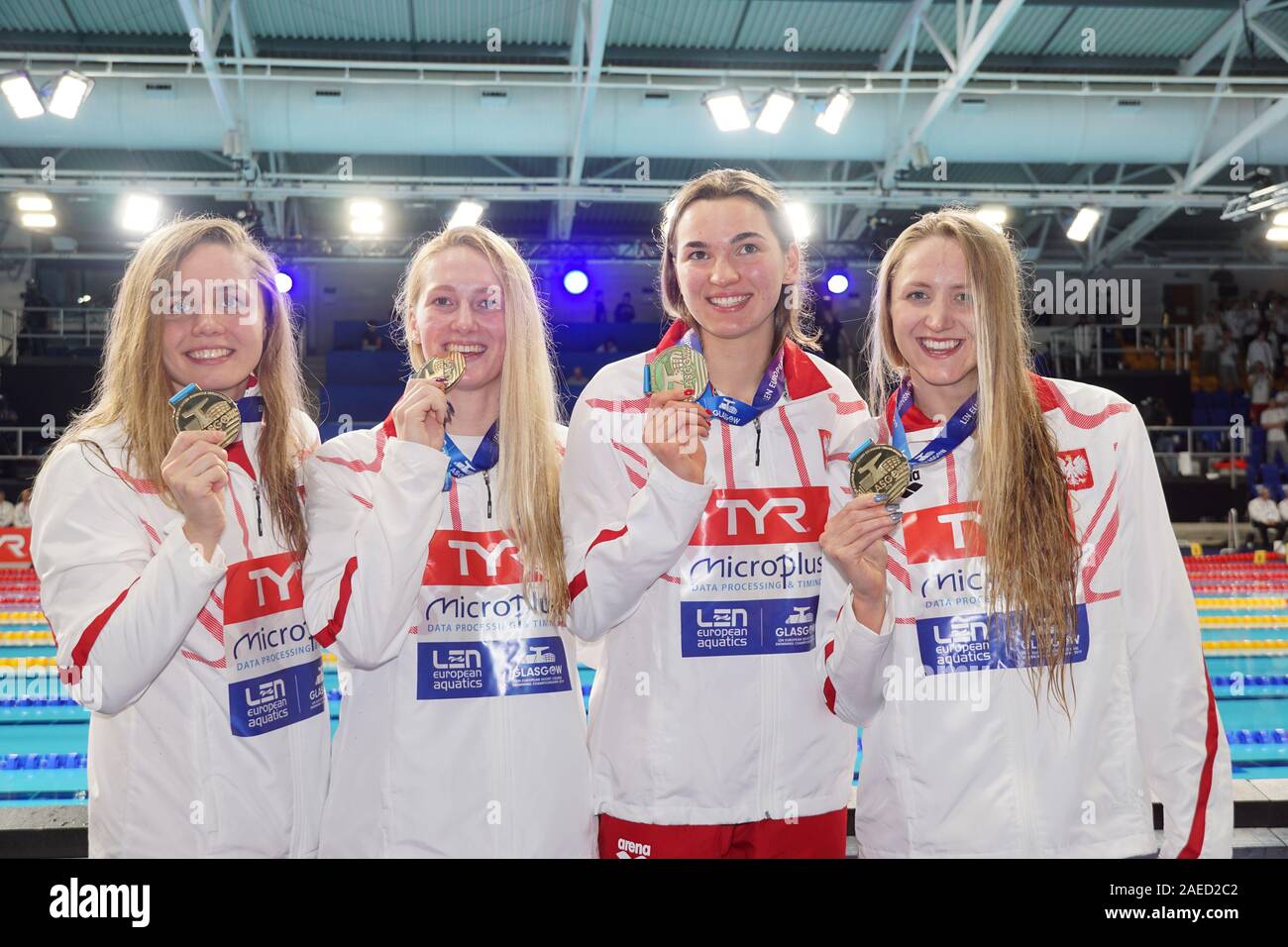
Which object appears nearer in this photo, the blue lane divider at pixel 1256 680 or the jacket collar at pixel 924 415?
the jacket collar at pixel 924 415

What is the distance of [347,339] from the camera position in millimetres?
17188

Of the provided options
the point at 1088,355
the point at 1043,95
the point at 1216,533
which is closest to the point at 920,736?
the point at 1043,95

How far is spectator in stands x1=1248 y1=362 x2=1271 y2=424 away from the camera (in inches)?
625

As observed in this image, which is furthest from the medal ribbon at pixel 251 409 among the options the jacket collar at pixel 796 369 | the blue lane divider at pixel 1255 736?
the blue lane divider at pixel 1255 736

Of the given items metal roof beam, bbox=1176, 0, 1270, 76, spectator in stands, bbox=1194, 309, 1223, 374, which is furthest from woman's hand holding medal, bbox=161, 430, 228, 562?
spectator in stands, bbox=1194, 309, 1223, 374

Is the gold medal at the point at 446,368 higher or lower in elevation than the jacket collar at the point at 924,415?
higher

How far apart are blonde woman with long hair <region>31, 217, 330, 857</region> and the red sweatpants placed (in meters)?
0.69

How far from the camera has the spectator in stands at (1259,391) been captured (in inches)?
625

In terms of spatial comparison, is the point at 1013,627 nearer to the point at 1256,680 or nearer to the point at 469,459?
the point at 469,459

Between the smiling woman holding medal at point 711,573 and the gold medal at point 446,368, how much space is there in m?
0.29

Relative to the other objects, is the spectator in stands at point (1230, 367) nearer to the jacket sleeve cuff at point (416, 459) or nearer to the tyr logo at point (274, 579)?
the jacket sleeve cuff at point (416, 459)
